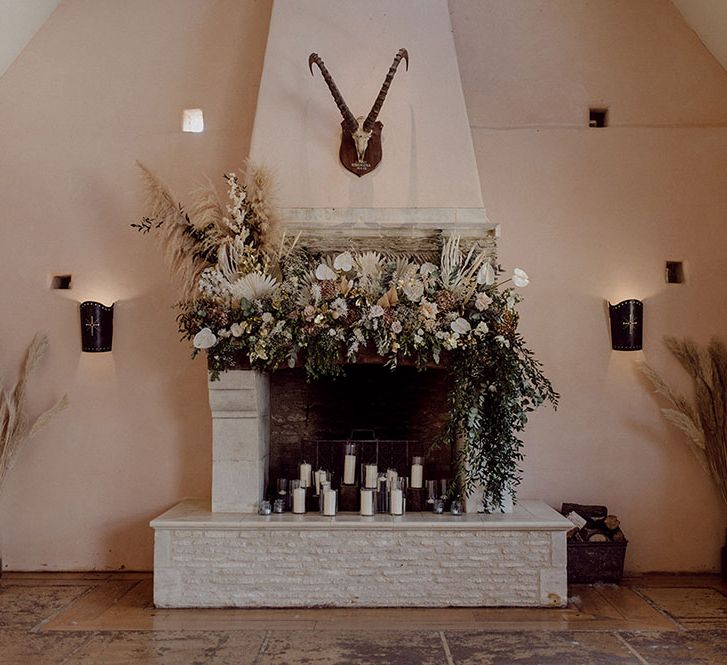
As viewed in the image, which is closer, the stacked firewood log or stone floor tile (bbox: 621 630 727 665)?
stone floor tile (bbox: 621 630 727 665)

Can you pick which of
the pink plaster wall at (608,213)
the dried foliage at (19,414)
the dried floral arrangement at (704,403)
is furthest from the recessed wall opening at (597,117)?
the dried foliage at (19,414)

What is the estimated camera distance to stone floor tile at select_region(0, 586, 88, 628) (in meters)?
3.88

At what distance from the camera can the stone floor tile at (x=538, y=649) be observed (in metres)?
3.29

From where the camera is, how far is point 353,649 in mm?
3414

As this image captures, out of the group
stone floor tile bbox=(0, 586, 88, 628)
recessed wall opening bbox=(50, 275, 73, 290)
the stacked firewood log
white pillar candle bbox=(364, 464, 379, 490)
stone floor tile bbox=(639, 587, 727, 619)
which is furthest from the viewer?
recessed wall opening bbox=(50, 275, 73, 290)

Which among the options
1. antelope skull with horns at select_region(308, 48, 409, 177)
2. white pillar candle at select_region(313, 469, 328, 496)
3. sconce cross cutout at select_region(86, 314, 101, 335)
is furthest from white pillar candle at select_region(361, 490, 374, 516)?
sconce cross cutout at select_region(86, 314, 101, 335)

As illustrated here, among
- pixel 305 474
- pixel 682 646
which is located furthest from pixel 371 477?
pixel 682 646

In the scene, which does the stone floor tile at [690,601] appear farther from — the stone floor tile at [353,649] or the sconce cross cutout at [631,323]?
the sconce cross cutout at [631,323]

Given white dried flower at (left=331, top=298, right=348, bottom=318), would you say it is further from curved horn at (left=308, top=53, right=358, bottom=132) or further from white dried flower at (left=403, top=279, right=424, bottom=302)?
curved horn at (left=308, top=53, right=358, bottom=132)

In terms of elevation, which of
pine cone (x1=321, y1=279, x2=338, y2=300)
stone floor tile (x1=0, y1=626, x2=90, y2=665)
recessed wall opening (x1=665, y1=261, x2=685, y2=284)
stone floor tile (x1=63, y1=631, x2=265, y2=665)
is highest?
recessed wall opening (x1=665, y1=261, x2=685, y2=284)

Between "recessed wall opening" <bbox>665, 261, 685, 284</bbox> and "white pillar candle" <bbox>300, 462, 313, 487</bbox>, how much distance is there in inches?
106

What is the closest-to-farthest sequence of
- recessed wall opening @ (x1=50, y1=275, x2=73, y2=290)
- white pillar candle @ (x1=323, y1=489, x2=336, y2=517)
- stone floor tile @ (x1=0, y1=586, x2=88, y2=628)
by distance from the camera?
1. stone floor tile @ (x1=0, y1=586, x2=88, y2=628)
2. white pillar candle @ (x1=323, y1=489, x2=336, y2=517)
3. recessed wall opening @ (x1=50, y1=275, x2=73, y2=290)

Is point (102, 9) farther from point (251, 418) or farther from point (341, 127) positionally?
point (251, 418)

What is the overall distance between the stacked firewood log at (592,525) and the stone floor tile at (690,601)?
35 centimetres
